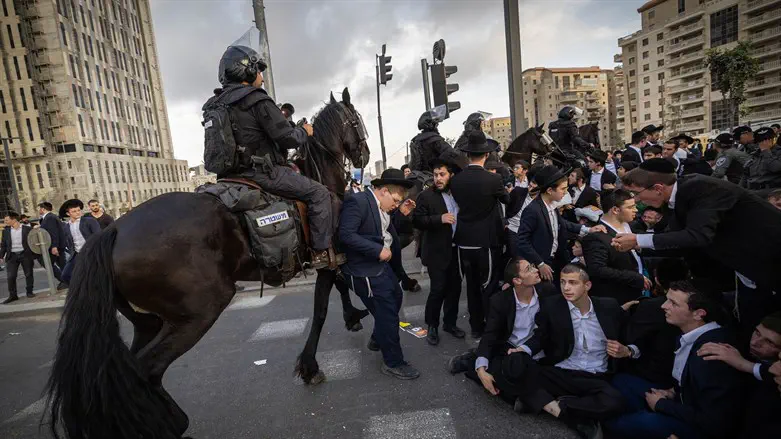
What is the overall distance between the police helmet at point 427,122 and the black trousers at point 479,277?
3.35 metres

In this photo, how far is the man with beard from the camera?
444cm

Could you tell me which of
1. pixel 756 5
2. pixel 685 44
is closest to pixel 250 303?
pixel 756 5

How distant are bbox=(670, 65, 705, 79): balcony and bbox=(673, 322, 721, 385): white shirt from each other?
2771 inches

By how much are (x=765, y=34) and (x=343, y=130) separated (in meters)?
68.6

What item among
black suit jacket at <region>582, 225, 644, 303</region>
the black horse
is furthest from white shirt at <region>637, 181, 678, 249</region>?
the black horse

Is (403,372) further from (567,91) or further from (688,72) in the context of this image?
(567,91)

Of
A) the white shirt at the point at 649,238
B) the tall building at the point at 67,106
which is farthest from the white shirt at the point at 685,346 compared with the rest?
the tall building at the point at 67,106

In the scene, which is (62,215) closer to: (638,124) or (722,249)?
(722,249)

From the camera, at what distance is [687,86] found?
5819 cm

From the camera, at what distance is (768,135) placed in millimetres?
6191

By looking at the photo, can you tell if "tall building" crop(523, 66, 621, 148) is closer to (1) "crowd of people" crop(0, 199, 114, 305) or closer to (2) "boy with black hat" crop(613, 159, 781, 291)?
(1) "crowd of people" crop(0, 199, 114, 305)

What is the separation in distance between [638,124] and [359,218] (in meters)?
75.9

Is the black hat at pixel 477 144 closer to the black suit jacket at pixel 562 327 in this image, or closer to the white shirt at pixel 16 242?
the black suit jacket at pixel 562 327

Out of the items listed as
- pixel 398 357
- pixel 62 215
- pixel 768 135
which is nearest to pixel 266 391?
pixel 398 357
